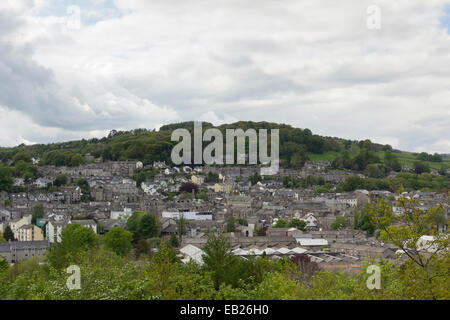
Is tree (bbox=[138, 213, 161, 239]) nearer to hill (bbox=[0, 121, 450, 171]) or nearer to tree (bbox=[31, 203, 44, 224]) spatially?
tree (bbox=[31, 203, 44, 224])

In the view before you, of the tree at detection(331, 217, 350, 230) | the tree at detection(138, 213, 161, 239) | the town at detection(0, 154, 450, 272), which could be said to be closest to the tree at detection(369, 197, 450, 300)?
the town at detection(0, 154, 450, 272)

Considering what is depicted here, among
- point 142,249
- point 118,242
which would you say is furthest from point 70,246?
point 142,249

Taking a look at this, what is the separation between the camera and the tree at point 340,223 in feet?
166

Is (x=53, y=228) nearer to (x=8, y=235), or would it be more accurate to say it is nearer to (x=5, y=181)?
(x=8, y=235)

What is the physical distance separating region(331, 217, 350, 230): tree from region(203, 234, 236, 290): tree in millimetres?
33842

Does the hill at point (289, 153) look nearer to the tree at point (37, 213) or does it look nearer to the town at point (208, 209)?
the town at point (208, 209)

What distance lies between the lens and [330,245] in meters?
39.0

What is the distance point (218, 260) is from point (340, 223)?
35.6 meters

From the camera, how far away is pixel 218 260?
1800 cm

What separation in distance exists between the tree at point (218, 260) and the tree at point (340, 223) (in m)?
33.8

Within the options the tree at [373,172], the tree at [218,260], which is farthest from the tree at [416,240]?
the tree at [373,172]
